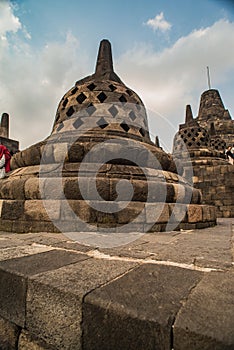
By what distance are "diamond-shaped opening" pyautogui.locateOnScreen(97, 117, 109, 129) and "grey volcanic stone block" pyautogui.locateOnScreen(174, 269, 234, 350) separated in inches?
146

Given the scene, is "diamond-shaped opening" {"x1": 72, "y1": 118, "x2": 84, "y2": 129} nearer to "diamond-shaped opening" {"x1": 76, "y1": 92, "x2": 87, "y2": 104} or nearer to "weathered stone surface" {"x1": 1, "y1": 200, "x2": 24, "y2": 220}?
"diamond-shaped opening" {"x1": 76, "y1": 92, "x2": 87, "y2": 104}

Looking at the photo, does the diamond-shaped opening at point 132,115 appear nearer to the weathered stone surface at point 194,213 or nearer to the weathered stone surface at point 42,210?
the weathered stone surface at point 194,213

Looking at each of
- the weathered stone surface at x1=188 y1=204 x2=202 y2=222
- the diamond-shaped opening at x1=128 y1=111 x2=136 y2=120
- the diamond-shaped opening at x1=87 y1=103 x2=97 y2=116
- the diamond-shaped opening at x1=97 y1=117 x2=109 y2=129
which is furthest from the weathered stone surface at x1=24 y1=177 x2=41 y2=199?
the diamond-shaped opening at x1=128 y1=111 x2=136 y2=120

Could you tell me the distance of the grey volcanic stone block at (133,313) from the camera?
73cm

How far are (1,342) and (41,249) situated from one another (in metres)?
0.63

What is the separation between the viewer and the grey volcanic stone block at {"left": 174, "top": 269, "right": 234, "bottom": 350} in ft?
2.09

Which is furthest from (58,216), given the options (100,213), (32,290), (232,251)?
(232,251)

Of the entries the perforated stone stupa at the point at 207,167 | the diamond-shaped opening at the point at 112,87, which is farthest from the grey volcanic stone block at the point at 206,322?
the perforated stone stupa at the point at 207,167

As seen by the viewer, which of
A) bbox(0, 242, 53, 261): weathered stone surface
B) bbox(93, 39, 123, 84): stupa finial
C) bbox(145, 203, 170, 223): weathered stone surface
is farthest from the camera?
bbox(93, 39, 123, 84): stupa finial

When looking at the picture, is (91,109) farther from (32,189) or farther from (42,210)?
(42,210)

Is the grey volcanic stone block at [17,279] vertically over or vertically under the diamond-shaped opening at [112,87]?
under

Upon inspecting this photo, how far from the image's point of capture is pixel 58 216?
268 cm

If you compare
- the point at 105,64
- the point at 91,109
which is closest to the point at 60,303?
the point at 91,109

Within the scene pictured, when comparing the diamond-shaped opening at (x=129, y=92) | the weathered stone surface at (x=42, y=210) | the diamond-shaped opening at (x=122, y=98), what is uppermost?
the diamond-shaped opening at (x=129, y=92)
